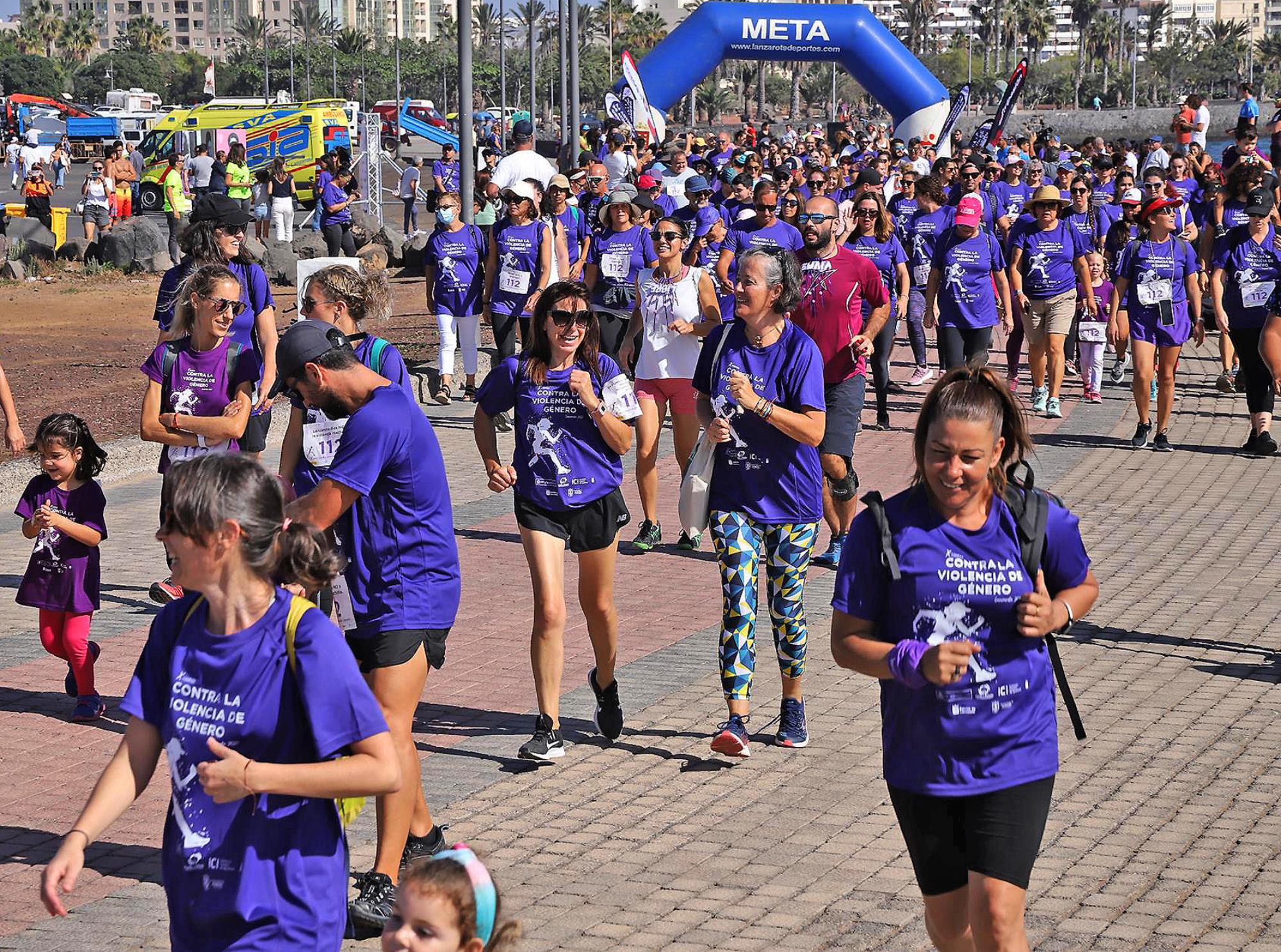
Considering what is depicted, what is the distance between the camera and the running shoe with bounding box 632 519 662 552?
10.7 metres

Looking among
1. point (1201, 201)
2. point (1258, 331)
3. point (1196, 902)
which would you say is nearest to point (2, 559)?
point (1196, 902)

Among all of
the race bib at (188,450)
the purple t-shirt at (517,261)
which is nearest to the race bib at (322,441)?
the race bib at (188,450)

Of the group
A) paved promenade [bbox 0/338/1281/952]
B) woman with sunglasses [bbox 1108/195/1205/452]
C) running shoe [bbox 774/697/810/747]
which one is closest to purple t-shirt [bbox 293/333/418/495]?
paved promenade [bbox 0/338/1281/952]

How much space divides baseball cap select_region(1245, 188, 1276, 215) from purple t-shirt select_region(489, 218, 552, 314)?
541 centimetres

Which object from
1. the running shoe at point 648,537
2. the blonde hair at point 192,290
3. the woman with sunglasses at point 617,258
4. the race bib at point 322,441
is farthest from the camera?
the woman with sunglasses at point 617,258

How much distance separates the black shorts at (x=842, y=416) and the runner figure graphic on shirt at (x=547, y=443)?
10.8ft

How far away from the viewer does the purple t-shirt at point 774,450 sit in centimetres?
704

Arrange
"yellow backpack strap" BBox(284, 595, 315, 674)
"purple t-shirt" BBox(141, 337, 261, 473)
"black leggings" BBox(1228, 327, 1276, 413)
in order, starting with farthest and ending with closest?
1. "black leggings" BBox(1228, 327, 1276, 413)
2. "purple t-shirt" BBox(141, 337, 261, 473)
3. "yellow backpack strap" BBox(284, 595, 315, 674)

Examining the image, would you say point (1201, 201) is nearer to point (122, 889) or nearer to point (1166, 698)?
point (1166, 698)

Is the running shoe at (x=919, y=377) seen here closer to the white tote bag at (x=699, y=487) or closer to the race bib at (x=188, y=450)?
the race bib at (x=188, y=450)

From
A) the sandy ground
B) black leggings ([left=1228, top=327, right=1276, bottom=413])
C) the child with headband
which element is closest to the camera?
the child with headband

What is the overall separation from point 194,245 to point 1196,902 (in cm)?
576

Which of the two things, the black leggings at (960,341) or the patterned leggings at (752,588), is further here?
the black leggings at (960,341)

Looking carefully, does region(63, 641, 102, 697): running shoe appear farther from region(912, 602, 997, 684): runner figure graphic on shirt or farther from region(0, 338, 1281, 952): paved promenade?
region(912, 602, 997, 684): runner figure graphic on shirt
